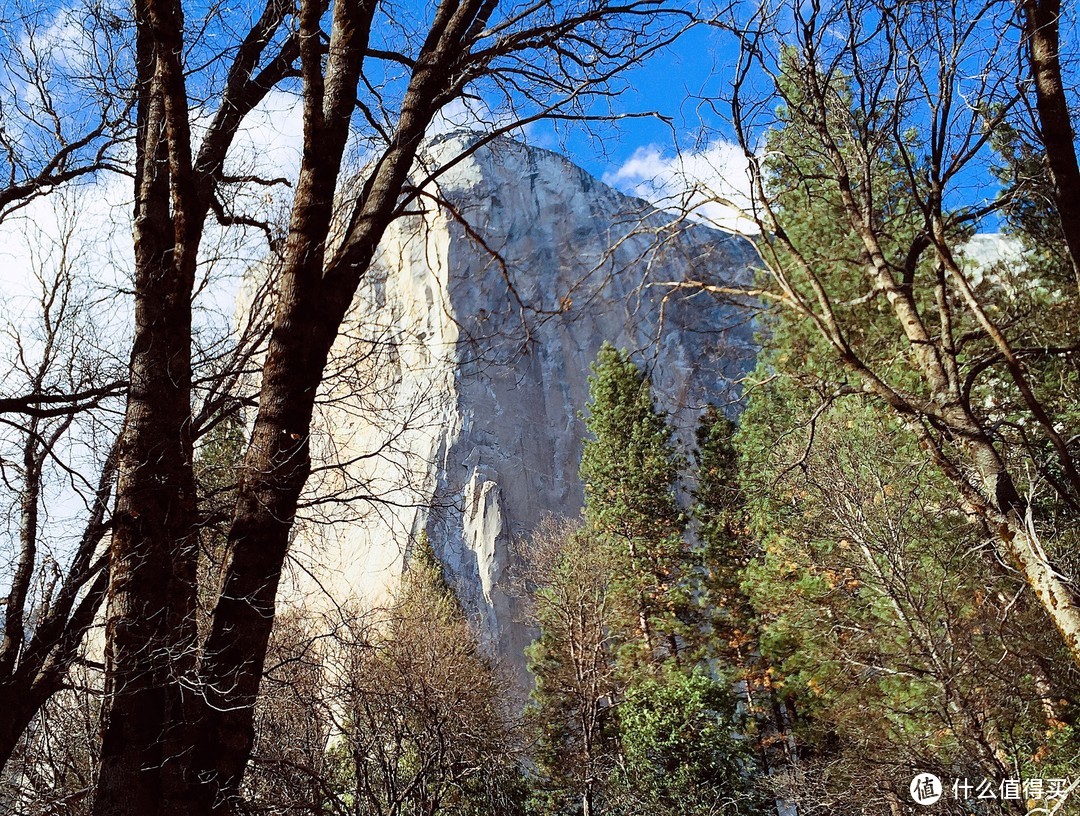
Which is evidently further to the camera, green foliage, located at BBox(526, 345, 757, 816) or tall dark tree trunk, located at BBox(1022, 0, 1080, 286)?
green foliage, located at BBox(526, 345, 757, 816)

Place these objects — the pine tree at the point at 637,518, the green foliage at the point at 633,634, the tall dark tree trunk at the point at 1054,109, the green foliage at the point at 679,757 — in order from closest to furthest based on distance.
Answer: the tall dark tree trunk at the point at 1054,109
the green foliage at the point at 679,757
the green foliage at the point at 633,634
the pine tree at the point at 637,518

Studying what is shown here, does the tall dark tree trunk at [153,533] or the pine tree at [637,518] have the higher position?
the pine tree at [637,518]

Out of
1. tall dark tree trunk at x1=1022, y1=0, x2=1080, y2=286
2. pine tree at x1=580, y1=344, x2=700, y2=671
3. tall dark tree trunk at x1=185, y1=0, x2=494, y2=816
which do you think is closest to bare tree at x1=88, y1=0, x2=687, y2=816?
tall dark tree trunk at x1=185, y1=0, x2=494, y2=816

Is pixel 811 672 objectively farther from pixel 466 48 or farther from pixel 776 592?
pixel 466 48

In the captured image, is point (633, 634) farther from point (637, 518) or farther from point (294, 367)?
point (294, 367)

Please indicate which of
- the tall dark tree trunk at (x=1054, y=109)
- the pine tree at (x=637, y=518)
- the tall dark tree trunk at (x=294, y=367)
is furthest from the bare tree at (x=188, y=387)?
the pine tree at (x=637, y=518)

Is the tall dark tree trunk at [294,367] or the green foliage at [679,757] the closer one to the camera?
the tall dark tree trunk at [294,367]

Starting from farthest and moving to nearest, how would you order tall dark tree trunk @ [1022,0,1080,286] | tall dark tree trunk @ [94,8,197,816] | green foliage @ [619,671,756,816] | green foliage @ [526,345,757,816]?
green foliage @ [526,345,757,816] < green foliage @ [619,671,756,816] < tall dark tree trunk @ [1022,0,1080,286] < tall dark tree trunk @ [94,8,197,816]

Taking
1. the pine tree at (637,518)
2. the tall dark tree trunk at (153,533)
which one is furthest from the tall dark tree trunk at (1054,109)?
the pine tree at (637,518)

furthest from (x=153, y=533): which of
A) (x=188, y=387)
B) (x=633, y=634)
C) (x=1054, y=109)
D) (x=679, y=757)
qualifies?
(x=633, y=634)

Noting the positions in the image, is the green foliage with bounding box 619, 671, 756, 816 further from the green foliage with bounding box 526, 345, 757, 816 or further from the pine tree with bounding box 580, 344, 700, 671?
the pine tree with bounding box 580, 344, 700, 671

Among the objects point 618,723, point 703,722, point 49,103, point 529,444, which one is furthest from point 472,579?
point 49,103

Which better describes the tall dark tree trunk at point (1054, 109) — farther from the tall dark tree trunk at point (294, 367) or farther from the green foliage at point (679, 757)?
the green foliage at point (679, 757)

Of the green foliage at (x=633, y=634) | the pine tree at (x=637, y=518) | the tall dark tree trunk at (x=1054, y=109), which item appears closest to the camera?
the tall dark tree trunk at (x=1054, y=109)
